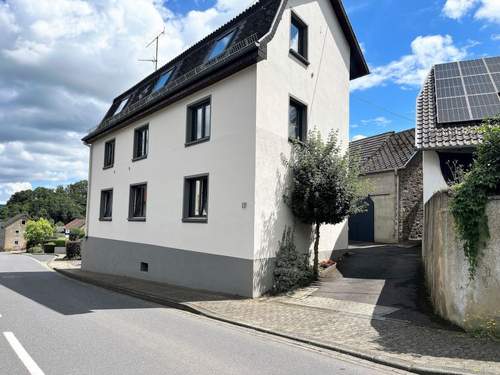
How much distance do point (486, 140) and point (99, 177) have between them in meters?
17.1

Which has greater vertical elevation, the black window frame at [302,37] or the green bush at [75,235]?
the black window frame at [302,37]

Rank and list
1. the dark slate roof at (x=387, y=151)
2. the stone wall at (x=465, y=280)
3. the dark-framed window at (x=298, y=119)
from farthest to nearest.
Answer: the dark slate roof at (x=387, y=151)
the dark-framed window at (x=298, y=119)
the stone wall at (x=465, y=280)

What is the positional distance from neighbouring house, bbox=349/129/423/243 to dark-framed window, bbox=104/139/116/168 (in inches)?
466

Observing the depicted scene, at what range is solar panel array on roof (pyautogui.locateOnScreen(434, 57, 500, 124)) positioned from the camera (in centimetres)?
1172

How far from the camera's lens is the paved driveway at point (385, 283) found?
7.99 meters

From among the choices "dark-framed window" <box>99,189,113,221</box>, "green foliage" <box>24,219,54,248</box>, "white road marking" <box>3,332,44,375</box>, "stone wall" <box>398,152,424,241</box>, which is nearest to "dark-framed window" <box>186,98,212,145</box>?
"white road marking" <box>3,332,44,375</box>

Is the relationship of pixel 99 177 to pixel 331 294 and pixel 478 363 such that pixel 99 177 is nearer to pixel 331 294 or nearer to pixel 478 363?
pixel 331 294

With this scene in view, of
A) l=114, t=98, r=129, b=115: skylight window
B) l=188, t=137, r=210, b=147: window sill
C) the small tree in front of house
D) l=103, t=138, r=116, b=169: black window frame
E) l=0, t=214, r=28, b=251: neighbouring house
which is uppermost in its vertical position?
l=114, t=98, r=129, b=115: skylight window

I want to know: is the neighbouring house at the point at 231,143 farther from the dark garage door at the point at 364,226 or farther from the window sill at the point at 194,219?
the dark garage door at the point at 364,226

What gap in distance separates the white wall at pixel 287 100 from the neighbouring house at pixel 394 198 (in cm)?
455

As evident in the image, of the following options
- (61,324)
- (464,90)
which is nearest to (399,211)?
(464,90)

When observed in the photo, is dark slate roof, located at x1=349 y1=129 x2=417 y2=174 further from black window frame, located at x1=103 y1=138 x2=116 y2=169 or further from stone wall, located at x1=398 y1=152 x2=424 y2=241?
black window frame, located at x1=103 y1=138 x2=116 y2=169

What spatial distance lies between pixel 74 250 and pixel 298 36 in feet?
78.3

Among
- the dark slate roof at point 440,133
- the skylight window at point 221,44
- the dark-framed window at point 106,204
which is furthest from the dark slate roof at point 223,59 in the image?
the dark slate roof at point 440,133
